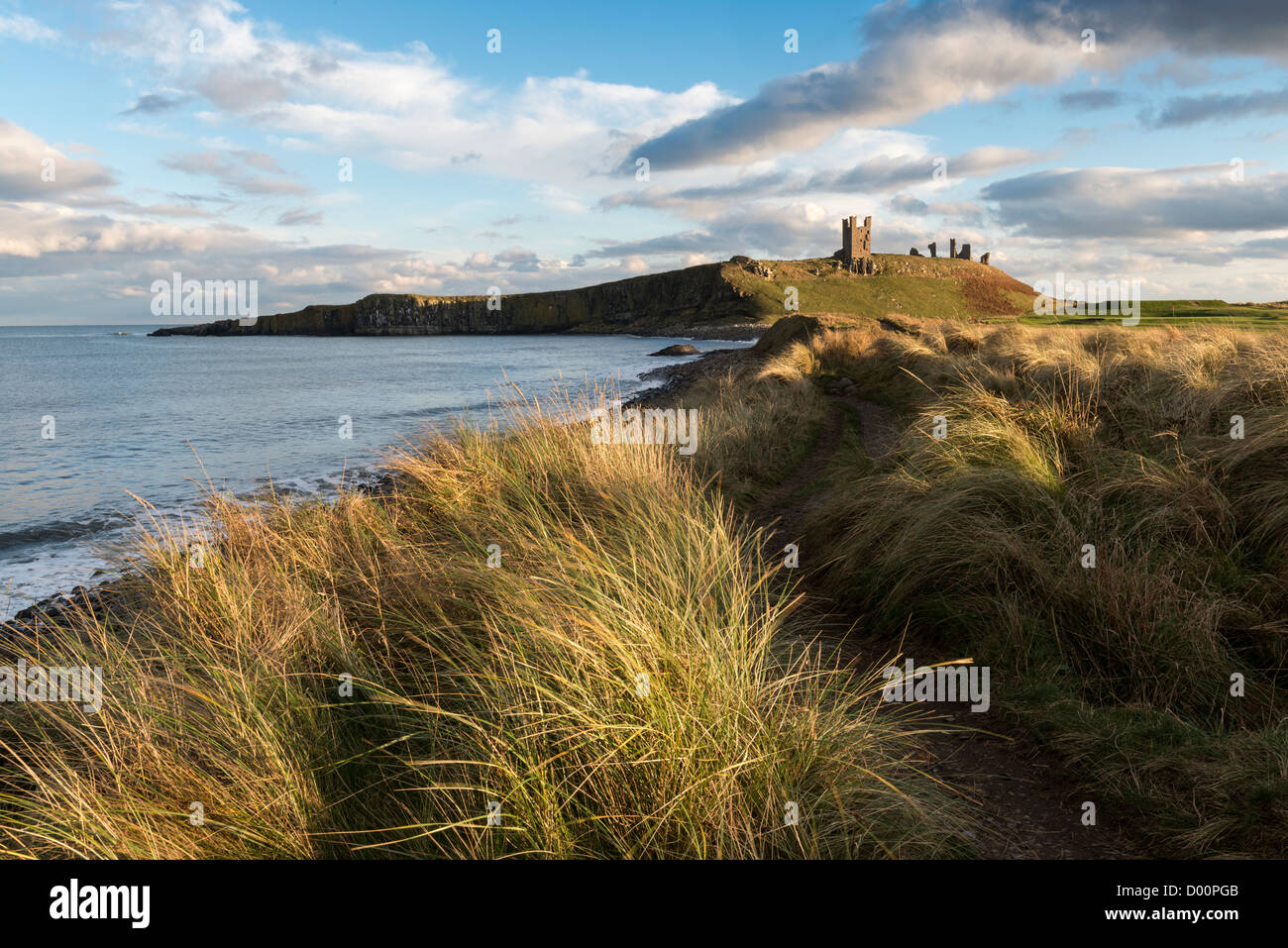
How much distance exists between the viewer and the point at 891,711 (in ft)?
13.0

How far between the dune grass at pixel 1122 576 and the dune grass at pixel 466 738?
97cm

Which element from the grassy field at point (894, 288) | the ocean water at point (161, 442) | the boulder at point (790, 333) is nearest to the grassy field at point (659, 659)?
the ocean water at point (161, 442)

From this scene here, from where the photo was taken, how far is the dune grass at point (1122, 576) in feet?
10.9

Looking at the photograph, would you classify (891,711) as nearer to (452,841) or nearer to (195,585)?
(452,841)

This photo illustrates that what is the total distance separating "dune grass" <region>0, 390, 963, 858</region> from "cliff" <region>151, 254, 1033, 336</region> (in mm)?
122117

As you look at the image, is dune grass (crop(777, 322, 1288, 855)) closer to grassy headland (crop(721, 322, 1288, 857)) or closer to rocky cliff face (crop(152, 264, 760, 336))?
grassy headland (crop(721, 322, 1288, 857))

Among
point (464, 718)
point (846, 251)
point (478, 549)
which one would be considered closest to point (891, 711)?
point (464, 718)

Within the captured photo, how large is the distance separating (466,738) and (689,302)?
157292 millimetres

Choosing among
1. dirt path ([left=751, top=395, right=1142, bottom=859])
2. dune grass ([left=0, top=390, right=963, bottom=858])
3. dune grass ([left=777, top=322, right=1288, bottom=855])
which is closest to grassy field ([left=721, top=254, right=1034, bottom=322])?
dune grass ([left=777, top=322, right=1288, bottom=855])

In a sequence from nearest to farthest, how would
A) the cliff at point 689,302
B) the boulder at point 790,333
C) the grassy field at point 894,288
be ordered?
the boulder at point 790,333 < the grassy field at point 894,288 < the cliff at point 689,302

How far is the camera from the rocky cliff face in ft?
520

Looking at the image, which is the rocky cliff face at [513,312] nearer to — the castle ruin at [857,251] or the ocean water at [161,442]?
the castle ruin at [857,251]

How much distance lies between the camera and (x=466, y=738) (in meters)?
2.87
